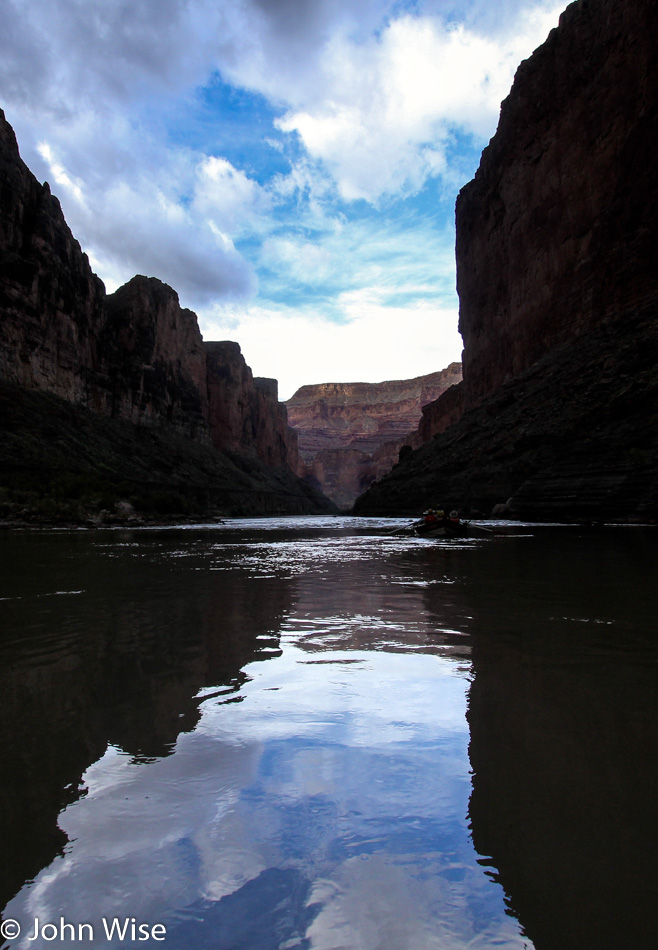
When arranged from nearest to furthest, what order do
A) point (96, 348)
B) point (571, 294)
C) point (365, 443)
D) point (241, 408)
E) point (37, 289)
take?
1. point (571, 294)
2. point (37, 289)
3. point (96, 348)
4. point (241, 408)
5. point (365, 443)

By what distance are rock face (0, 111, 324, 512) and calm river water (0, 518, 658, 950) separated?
3457 centimetres

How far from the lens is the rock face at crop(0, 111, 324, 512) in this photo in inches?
1656

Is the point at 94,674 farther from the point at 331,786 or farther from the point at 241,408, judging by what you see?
the point at 241,408

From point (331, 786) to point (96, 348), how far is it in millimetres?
63597

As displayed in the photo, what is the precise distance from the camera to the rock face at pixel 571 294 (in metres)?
22.6

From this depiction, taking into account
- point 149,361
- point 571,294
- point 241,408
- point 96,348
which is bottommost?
point 571,294

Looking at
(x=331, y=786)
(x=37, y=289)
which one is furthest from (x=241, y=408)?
(x=331, y=786)

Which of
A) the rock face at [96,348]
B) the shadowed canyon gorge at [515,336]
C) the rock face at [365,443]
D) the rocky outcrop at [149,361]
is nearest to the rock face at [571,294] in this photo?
the shadowed canyon gorge at [515,336]

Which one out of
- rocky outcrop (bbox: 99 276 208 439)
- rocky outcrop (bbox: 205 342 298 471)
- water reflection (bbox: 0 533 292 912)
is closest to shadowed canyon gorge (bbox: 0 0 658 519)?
rocky outcrop (bbox: 99 276 208 439)

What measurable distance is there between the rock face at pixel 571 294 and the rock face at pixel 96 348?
1080 inches

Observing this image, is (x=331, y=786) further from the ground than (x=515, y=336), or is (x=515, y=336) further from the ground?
(x=515, y=336)

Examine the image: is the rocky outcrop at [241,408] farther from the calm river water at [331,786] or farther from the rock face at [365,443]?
the calm river water at [331,786]

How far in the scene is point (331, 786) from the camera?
158cm

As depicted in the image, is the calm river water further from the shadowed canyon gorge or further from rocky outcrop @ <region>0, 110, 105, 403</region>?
rocky outcrop @ <region>0, 110, 105, 403</region>
